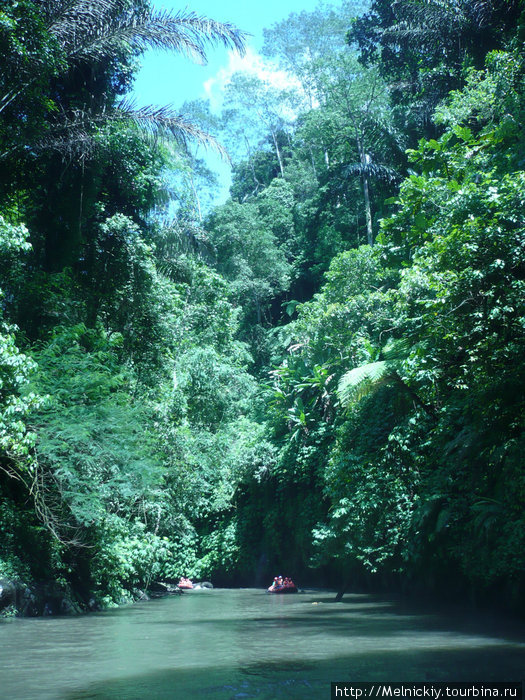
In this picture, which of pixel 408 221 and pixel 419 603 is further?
pixel 408 221

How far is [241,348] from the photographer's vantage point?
2969 centimetres

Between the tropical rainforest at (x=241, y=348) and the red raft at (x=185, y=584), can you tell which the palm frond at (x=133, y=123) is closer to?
the tropical rainforest at (x=241, y=348)

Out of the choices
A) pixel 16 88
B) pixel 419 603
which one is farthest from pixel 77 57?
pixel 419 603

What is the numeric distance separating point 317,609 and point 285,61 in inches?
1382

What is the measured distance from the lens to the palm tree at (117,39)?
15.0 meters

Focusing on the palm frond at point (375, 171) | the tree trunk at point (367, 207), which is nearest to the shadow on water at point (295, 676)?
the tree trunk at point (367, 207)

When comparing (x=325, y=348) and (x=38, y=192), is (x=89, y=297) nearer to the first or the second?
(x=38, y=192)

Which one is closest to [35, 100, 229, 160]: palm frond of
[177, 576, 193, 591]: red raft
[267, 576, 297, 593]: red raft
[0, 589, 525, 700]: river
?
[0, 589, 525, 700]: river

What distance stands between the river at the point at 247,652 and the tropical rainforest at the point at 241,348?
1.46 m

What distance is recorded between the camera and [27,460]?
40.2 feet

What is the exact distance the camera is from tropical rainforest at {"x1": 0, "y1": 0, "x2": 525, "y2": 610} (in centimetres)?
1116

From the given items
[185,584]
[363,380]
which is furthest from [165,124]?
[185,584]

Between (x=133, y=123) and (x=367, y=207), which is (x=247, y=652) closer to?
(x=133, y=123)

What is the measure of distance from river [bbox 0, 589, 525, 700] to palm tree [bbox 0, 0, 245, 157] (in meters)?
10.4
